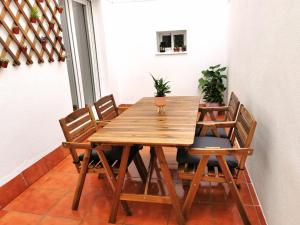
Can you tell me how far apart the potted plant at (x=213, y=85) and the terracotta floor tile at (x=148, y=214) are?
2.84m

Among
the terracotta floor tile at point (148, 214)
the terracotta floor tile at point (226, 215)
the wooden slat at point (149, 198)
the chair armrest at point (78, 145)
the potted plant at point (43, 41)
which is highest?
the potted plant at point (43, 41)

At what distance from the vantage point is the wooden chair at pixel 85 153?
1.75m

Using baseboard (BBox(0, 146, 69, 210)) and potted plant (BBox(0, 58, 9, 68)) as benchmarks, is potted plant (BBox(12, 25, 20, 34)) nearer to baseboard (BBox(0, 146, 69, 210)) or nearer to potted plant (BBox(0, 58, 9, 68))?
potted plant (BBox(0, 58, 9, 68))

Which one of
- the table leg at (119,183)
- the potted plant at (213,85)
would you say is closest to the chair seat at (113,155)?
the table leg at (119,183)

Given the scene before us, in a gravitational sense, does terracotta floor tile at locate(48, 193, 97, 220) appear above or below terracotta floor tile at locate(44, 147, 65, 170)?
below

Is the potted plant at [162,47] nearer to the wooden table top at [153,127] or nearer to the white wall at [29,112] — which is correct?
the white wall at [29,112]

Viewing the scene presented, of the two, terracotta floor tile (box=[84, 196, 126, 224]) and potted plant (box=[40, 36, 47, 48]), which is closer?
terracotta floor tile (box=[84, 196, 126, 224])

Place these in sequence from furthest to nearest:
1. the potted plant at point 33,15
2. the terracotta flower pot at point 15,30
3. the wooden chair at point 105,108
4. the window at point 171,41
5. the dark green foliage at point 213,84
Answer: the window at point 171,41, the dark green foliage at point 213,84, the potted plant at point 33,15, the wooden chair at point 105,108, the terracotta flower pot at point 15,30

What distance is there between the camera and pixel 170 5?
4.41m

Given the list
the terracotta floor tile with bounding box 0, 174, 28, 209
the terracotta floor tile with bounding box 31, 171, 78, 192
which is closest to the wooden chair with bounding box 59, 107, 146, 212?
the terracotta floor tile with bounding box 31, 171, 78, 192

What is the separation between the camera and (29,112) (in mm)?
2438

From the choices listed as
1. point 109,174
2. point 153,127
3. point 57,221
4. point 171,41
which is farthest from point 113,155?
point 171,41

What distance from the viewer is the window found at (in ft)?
15.3

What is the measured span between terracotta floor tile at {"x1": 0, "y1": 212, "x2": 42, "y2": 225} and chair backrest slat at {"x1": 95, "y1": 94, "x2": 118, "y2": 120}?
1020 mm
